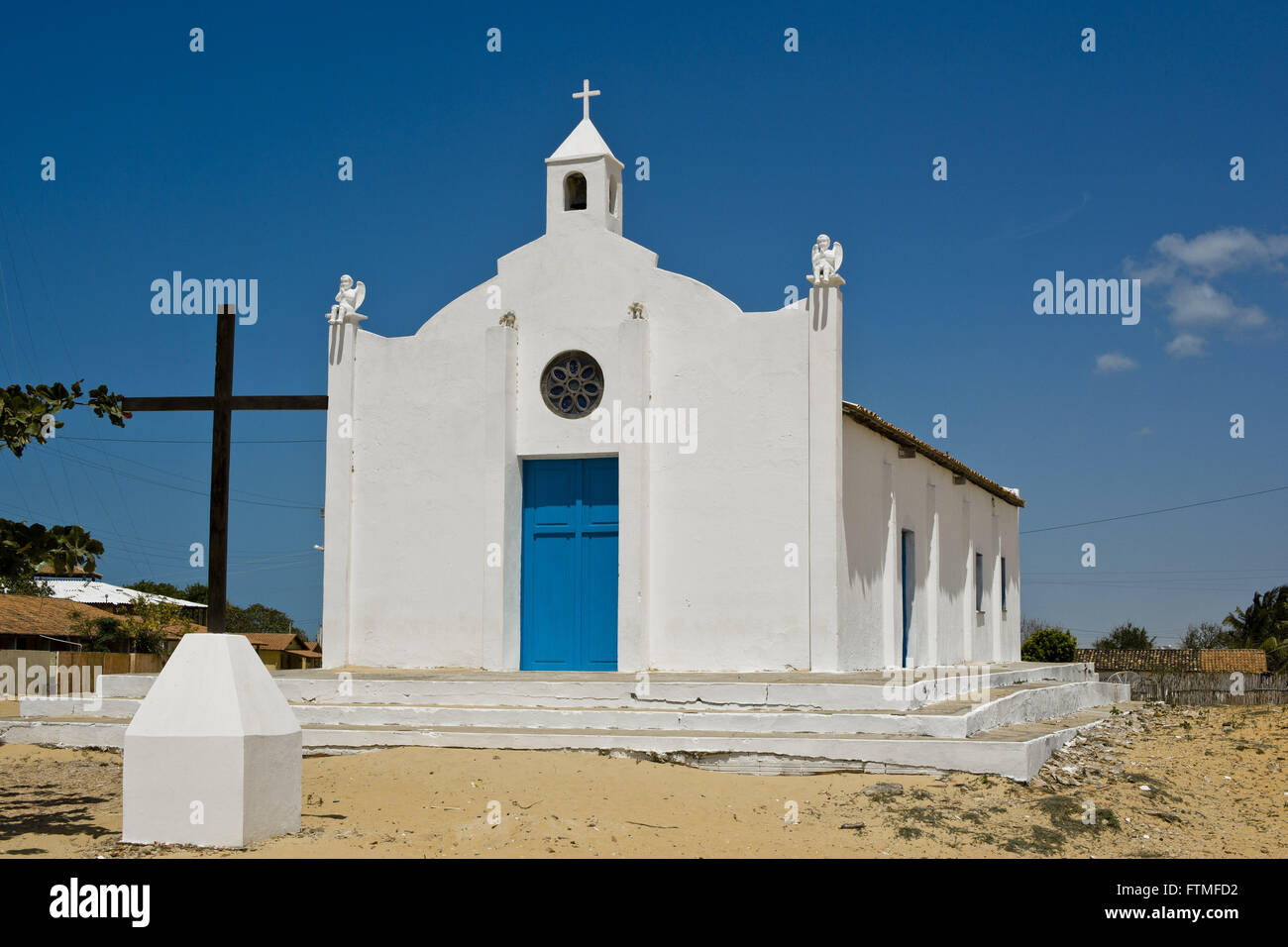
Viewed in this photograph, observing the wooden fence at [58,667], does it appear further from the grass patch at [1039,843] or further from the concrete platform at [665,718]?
the grass patch at [1039,843]

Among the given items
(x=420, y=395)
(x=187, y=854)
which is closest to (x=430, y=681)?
(x=420, y=395)

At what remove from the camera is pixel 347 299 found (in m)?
15.5

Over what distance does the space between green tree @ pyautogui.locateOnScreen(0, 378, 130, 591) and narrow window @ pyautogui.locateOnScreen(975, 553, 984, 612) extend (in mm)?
16745

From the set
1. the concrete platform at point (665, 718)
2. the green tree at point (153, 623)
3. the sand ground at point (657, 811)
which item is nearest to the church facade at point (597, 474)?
the concrete platform at point (665, 718)

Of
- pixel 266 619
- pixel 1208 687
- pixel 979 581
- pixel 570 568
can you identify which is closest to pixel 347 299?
pixel 570 568

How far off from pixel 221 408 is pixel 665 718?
19.7 ft

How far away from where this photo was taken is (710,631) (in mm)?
13789

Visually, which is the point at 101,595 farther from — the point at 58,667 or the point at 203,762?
the point at 203,762

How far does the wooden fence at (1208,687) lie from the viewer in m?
22.2

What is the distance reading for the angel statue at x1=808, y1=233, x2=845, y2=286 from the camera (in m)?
13.8

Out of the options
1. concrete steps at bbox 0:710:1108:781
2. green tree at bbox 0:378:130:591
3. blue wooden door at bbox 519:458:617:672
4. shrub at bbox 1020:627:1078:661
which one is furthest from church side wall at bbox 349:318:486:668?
shrub at bbox 1020:627:1078:661

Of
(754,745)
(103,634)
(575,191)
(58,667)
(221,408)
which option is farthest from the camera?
(103,634)

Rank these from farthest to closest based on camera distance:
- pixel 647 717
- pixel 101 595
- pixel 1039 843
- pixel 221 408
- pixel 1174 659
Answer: pixel 101 595 < pixel 1174 659 < pixel 221 408 < pixel 647 717 < pixel 1039 843
